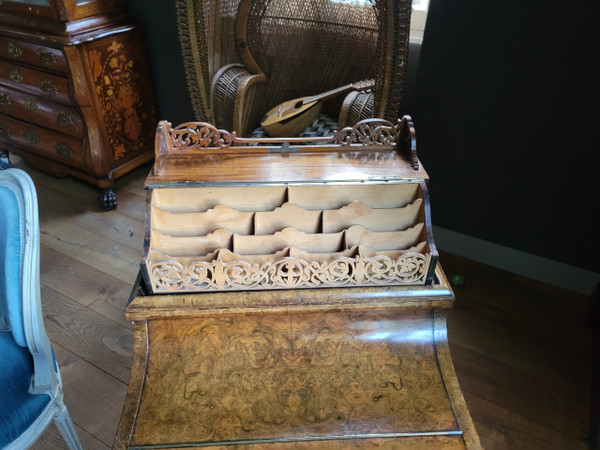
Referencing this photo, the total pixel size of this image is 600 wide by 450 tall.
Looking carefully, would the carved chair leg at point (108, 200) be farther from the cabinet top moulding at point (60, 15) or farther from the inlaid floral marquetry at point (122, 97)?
the cabinet top moulding at point (60, 15)

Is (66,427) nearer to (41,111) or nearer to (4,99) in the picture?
(41,111)

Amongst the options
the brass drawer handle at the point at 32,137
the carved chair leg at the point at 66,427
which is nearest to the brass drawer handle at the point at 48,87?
the brass drawer handle at the point at 32,137

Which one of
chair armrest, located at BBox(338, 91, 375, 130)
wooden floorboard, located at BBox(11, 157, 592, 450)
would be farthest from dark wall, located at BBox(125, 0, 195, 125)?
chair armrest, located at BBox(338, 91, 375, 130)

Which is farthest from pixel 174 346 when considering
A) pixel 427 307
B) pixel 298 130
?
pixel 298 130

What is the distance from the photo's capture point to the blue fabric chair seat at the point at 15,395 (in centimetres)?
102

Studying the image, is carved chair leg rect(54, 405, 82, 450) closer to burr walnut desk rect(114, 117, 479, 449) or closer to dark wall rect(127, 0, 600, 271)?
burr walnut desk rect(114, 117, 479, 449)

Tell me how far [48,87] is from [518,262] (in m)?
2.33

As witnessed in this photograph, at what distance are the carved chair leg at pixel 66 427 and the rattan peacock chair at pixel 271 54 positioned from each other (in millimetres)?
1091

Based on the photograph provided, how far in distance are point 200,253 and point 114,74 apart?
161 cm

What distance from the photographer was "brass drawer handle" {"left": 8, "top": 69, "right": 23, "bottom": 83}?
2.29 metres

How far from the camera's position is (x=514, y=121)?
1.77 metres

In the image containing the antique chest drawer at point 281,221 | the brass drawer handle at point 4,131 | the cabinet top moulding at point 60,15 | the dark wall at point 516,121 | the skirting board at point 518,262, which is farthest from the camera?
the brass drawer handle at point 4,131

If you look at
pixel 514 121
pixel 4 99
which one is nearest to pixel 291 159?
pixel 514 121

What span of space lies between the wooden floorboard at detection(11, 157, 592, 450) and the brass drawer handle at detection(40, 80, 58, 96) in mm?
640
